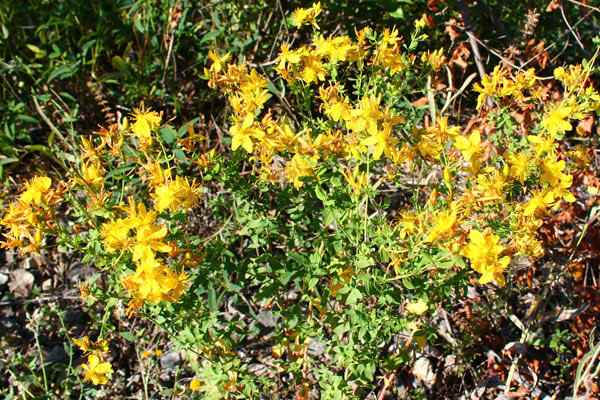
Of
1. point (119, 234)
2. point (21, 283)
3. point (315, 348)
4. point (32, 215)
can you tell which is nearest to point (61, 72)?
point (21, 283)

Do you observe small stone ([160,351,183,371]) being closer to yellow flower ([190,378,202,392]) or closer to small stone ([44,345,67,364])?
yellow flower ([190,378,202,392])

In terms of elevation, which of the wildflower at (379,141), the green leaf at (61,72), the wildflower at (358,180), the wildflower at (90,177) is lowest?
the green leaf at (61,72)

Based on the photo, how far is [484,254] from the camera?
1.48 m

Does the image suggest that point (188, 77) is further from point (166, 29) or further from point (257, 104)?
point (257, 104)

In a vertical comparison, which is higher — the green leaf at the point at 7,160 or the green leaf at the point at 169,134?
the green leaf at the point at 169,134

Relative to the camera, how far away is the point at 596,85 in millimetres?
3307

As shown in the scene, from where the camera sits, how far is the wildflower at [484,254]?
1472mm

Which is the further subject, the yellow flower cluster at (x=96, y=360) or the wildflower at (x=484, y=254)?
the yellow flower cluster at (x=96, y=360)

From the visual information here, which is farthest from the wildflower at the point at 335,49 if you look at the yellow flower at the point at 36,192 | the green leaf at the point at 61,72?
the green leaf at the point at 61,72

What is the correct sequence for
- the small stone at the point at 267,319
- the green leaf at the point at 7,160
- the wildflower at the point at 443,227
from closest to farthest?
the wildflower at the point at 443,227, the small stone at the point at 267,319, the green leaf at the point at 7,160

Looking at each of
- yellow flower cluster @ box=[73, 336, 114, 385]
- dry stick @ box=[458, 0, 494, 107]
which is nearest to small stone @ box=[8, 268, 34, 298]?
yellow flower cluster @ box=[73, 336, 114, 385]

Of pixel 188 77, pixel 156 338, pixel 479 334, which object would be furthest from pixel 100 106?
pixel 479 334

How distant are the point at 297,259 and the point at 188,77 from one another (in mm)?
2270

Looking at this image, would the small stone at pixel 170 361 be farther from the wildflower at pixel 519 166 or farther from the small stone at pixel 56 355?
the wildflower at pixel 519 166
